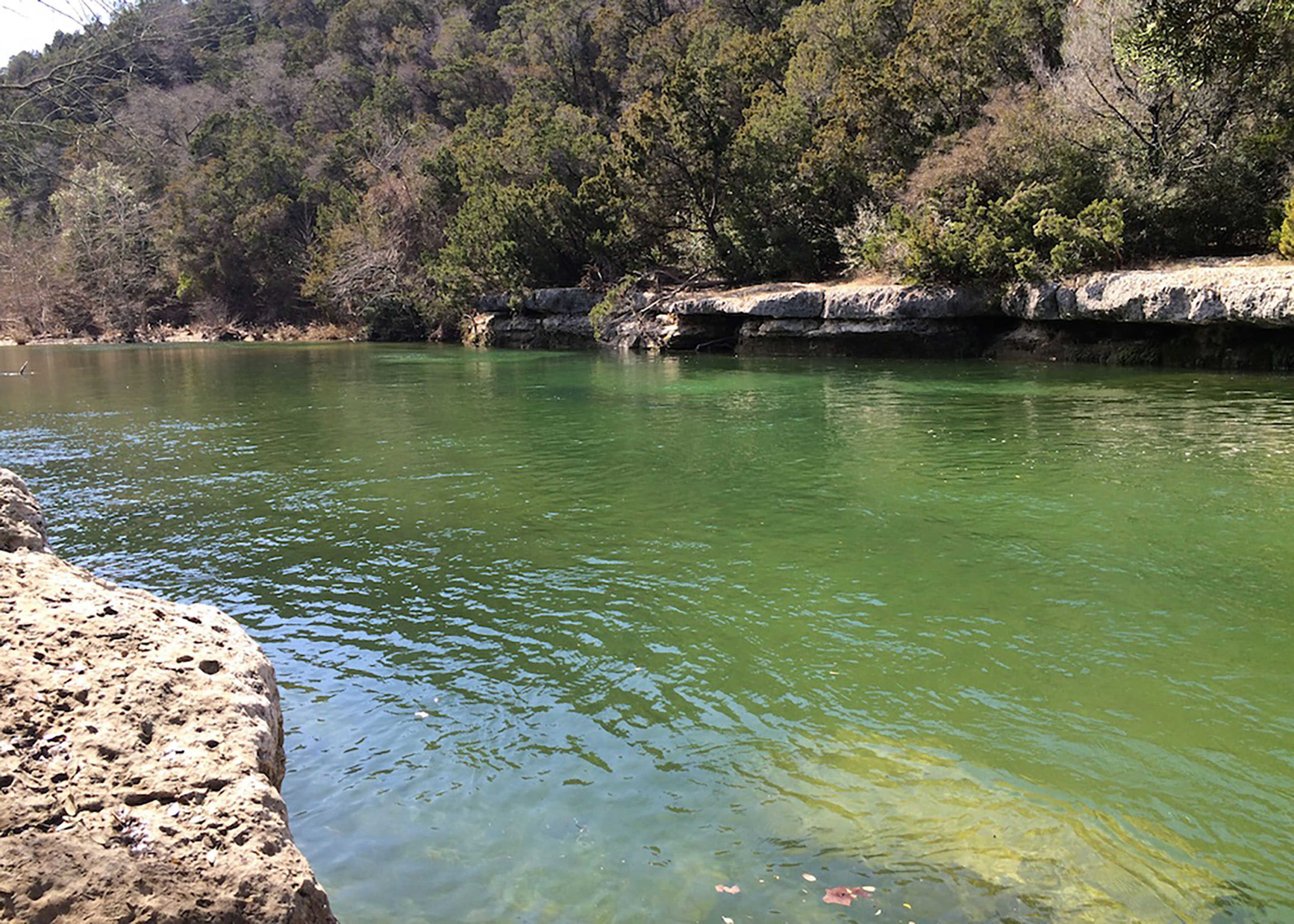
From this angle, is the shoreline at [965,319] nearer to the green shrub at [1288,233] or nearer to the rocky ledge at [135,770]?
the green shrub at [1288,233]

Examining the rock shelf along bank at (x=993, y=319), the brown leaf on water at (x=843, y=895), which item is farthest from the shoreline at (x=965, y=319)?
the brown leaf on water at (x=843, y=895)

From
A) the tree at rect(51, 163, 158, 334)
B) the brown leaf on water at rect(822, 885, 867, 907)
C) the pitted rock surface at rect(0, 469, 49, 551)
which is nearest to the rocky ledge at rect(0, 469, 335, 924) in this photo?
the pitted rock surface at rect(0, 469, 49, 551)

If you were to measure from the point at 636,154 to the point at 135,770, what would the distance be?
34178 mm

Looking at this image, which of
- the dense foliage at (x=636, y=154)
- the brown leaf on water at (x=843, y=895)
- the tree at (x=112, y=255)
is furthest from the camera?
the tree at (x=112, y=255)

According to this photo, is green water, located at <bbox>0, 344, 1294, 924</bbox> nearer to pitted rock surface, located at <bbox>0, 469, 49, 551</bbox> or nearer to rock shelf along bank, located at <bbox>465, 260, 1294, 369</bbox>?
pitted rock surface, located at <bbox>0, 469, 49, 551</bbox>

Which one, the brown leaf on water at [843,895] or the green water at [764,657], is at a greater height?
the green water at [764,657]

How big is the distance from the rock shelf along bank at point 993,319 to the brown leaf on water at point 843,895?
1908 centimetres

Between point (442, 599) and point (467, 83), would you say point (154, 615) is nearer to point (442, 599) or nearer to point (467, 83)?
point (442, 599)

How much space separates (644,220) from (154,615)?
1405 inches

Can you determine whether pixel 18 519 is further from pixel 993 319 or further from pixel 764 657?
pixel 993 319

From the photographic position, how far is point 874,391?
63.5ft

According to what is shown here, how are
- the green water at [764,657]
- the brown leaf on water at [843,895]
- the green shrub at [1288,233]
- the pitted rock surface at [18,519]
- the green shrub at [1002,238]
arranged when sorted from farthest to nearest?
the green shrub at [1002,238] → the green shrub at [1288,233] → the pitted rock surface at [18,519] → the green water at [764,657] → the brown leaf on water at [843,895]

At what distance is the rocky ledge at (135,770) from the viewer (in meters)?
2.42

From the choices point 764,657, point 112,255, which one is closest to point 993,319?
point 764,657
